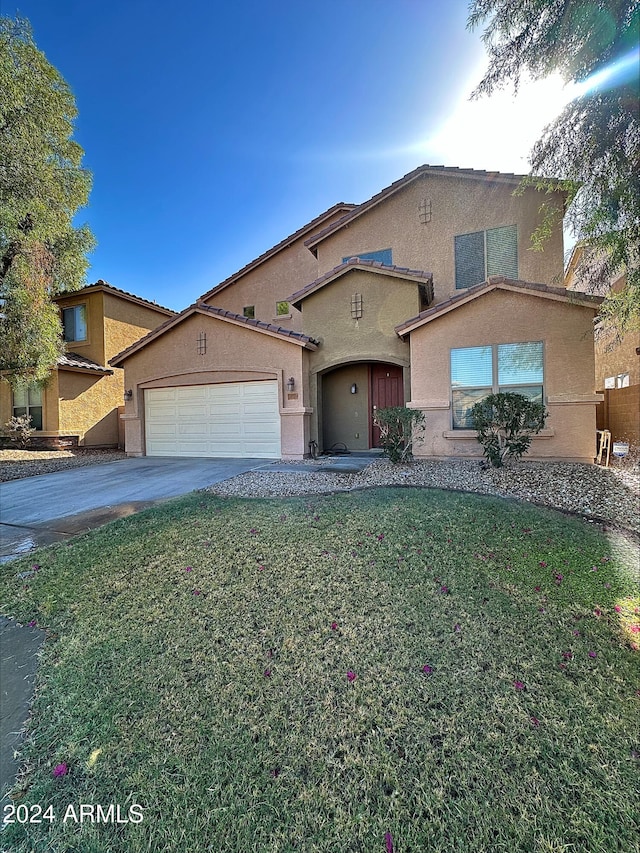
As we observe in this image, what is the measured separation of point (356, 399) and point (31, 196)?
10261 millimetres

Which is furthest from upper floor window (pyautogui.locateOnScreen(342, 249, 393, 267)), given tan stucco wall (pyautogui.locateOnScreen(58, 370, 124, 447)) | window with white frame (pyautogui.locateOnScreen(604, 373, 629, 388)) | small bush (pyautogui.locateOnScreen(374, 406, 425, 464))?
tan stucco wall (pyautogui.locateOnScreen(58, 370, 124, 447))

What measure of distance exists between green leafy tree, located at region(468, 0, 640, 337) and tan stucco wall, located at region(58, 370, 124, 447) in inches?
641

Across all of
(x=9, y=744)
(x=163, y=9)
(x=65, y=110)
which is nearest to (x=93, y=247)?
(x=65, y=110)

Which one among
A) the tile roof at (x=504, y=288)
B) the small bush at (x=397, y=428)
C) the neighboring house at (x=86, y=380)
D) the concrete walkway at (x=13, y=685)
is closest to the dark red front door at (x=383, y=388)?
the tile roof at (x=504, y=288)

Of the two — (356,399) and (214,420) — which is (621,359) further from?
(214,420)

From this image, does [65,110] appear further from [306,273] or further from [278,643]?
[278,643]

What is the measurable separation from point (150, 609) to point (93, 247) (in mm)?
14116

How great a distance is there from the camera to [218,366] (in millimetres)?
12172

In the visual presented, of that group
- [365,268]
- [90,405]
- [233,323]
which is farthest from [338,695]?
[90,405]

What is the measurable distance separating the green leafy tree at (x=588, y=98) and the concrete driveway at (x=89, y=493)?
8.20 metres

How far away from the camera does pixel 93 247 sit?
43.8 ft

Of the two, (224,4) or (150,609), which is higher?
(224,4)

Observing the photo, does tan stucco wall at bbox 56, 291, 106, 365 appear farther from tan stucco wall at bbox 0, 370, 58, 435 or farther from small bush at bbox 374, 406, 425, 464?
small bush at bbox 374, 406, 425, 464

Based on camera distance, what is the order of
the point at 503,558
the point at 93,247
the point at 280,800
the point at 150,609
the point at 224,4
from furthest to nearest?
the point at 93,247
the point at 224,4
the point at 503,558
the point at 150,609
the point at 280,800
